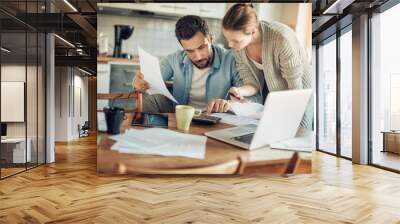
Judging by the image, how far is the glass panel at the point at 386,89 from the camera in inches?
255

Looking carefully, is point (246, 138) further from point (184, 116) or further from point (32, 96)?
point (32, 96)

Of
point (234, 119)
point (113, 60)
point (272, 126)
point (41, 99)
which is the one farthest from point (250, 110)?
point (41, 99)

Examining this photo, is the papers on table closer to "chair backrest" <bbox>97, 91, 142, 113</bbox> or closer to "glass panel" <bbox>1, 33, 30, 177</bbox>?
"chair backrest" <bbox>97, 91, 142, 113</bbox>

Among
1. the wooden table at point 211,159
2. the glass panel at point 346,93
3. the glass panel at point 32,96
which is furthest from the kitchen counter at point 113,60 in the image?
the glass panel at point 346,93

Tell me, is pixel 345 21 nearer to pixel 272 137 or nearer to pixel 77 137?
pixel 272 137

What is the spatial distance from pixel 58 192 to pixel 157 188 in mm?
1285

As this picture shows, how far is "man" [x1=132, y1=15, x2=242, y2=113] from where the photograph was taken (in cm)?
578

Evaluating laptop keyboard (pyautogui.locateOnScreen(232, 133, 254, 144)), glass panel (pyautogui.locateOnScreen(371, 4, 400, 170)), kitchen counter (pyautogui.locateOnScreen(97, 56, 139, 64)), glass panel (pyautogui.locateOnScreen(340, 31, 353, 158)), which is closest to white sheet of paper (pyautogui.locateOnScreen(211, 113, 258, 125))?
laptop keyboard (pyautogui.locateOnScreen(232, 133, 254, 144))

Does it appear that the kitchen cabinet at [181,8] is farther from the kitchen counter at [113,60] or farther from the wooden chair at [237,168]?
the wooden chair at [237,168]

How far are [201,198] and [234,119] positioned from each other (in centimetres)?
173

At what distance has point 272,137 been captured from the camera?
5.71 metres

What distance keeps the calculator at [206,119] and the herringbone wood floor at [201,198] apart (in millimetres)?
884

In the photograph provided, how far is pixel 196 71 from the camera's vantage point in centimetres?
581

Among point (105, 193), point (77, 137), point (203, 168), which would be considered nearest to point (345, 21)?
point (203, 168)
